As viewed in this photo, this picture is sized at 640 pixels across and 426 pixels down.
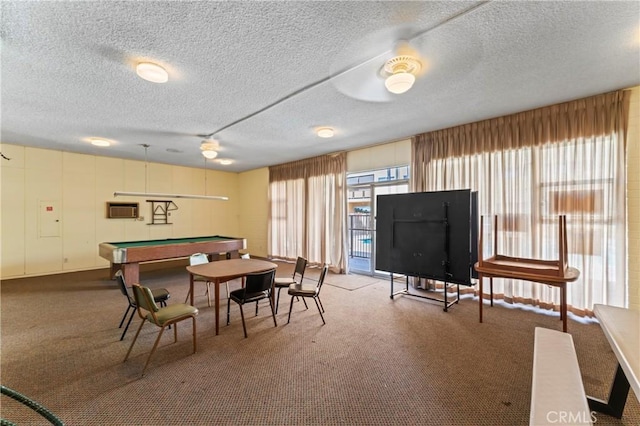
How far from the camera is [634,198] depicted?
10.4ft

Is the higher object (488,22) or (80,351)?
(488,22)

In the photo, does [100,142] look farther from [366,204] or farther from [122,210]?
[366,204]

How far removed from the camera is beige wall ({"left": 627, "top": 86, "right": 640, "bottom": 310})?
3.14 m

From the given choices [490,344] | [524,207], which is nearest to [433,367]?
[490,344]

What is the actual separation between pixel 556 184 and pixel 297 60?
3795mm

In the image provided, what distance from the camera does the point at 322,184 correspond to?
258 inches

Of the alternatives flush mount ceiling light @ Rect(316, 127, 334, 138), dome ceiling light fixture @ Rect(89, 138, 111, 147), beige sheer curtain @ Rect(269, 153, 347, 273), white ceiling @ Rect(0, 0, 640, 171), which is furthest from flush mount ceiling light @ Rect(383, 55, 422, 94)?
dome ceiling light fixture @ Rect(89, 138, 111, 147)

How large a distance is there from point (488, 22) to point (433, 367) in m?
2.97

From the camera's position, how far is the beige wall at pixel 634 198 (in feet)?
10.3

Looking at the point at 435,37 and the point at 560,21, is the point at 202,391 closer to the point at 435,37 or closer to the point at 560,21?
the point at 435,37

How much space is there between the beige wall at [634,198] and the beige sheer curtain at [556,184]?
0.10 metres

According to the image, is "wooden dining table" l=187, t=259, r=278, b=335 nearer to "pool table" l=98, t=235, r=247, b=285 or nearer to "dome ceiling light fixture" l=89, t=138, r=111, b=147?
"pool table" l=98, t=235, r=247, b=285

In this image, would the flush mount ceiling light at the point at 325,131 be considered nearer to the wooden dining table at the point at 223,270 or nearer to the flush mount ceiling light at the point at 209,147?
the flush mount ceiling light at the point at 209,147

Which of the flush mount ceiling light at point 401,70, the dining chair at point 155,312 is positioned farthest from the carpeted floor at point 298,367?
the flush mount ceiling light at point 401,70
